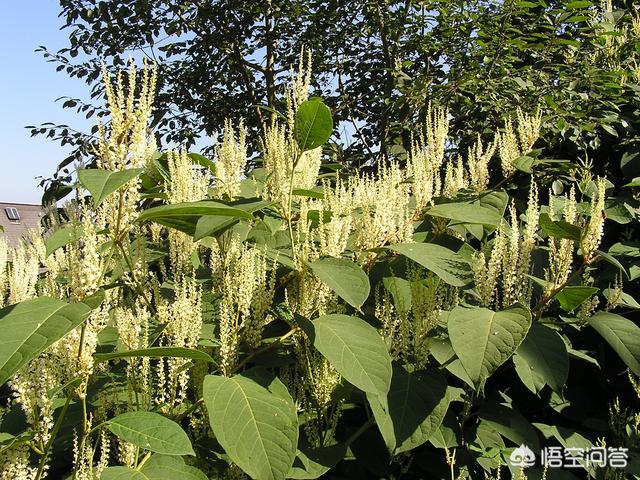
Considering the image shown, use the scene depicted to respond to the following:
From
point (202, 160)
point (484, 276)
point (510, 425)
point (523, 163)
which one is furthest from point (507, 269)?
point (202, 160)

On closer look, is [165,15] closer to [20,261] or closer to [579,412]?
[20,261]

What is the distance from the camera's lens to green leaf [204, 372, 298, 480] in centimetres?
148

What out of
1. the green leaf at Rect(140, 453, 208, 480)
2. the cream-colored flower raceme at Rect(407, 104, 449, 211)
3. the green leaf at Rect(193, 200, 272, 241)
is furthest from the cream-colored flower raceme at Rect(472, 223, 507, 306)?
the green leaf at Rect(140, 453, 208, 480)

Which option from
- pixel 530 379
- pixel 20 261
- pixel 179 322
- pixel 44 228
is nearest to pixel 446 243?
pixel 530 379

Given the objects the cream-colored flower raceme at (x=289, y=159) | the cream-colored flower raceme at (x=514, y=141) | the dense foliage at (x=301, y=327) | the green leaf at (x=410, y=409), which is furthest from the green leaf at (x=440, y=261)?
the cream-colored flower raceme at (x=514, y=141)

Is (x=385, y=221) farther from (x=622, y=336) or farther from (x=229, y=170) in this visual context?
(x=622, y=336)

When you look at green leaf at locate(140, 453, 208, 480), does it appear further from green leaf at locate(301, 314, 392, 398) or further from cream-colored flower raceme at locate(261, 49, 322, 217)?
cream-colored flower raceme at locate(261, 49, 322, 217)

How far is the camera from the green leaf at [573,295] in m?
2.04

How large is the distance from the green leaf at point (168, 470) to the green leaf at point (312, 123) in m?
1.05

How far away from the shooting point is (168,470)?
5.08 feet

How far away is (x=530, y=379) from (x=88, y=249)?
4.84 ft

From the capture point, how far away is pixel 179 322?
5.80ft

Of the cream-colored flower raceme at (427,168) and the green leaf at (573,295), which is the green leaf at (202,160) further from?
the green leaf at (573,295)

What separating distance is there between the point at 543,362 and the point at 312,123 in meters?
1.12
